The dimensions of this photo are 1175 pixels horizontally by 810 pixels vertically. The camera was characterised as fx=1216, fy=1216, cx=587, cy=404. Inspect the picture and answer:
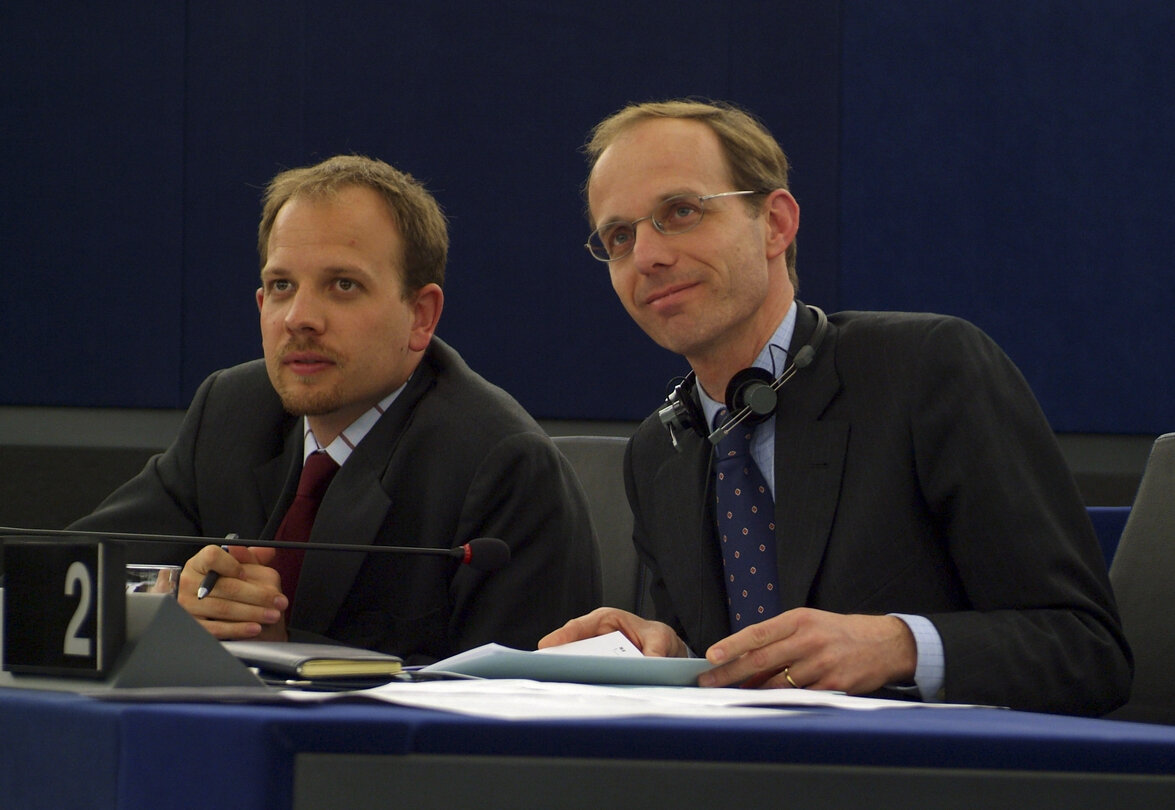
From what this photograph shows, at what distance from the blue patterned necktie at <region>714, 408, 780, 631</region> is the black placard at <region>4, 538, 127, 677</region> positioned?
2.81ft

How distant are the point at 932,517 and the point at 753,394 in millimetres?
246

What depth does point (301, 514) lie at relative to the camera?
5.37 feet

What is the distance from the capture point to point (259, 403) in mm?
1854

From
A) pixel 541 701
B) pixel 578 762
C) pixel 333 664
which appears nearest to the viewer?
pixel 578 762

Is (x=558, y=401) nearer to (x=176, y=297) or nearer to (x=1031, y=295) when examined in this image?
(x=176, y=297)

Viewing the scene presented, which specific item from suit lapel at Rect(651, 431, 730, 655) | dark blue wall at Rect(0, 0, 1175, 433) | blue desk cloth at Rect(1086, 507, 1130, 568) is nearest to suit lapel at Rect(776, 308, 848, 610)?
suit lapel at Rect(651, 431, 730, 655)

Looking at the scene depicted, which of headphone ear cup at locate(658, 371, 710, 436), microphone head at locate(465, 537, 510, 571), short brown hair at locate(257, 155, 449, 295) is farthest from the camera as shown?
short brown hair at locate(257, 155, 449, 295)

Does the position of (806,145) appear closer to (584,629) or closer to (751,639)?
(584,629)

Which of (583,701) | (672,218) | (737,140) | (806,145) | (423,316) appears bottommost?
(583,701)

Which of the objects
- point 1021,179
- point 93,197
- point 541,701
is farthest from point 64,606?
point 1021,179

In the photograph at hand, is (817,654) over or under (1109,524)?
over

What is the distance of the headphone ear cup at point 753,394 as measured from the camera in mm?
1400

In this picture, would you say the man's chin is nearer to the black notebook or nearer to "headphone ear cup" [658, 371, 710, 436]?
"headphone ear cup" [658, 371, 710, 436]

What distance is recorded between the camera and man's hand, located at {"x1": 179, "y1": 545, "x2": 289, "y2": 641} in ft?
4.14
